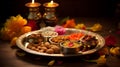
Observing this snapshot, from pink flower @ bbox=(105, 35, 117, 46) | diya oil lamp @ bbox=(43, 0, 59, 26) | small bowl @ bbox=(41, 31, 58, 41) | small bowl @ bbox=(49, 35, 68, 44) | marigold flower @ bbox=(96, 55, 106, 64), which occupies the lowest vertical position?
marigold flower @ bbox=(96, 55, 106, 64)

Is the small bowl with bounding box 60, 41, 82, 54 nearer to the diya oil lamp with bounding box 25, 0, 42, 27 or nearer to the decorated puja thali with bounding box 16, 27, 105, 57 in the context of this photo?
the decorated puja thali with bounding box 16, 27, 105, 57

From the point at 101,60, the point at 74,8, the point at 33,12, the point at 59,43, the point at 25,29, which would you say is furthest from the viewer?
the point at 74,8

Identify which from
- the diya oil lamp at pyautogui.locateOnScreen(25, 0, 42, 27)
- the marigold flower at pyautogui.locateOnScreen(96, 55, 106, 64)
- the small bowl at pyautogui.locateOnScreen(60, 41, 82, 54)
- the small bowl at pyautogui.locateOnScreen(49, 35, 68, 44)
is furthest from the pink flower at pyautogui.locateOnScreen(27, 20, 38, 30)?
the marigold flower at pyautogui.locateOnScreen(96, 55, 106, 64)

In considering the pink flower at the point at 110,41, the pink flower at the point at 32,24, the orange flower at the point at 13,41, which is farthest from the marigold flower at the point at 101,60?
the pink flower at the point at 32,24

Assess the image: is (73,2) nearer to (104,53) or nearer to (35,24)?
(35,24)

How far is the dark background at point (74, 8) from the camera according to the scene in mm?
2623

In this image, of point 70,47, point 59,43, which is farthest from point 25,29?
point 70,47

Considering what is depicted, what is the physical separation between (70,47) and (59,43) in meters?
0.15

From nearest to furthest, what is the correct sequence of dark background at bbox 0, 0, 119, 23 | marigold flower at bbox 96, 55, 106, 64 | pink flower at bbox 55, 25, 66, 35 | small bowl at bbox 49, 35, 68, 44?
marigold flower at bbox 96, 55, 106, 64, small bowl at bbox 49, 35, 68, 44, pink flower at bbox 55, 25, 66, 35, dark background at bbox 0, 0, 119, 23

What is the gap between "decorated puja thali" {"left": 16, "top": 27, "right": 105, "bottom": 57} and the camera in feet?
5.54

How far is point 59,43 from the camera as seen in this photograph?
181cm

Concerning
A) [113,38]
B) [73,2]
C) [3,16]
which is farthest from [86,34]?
[3,16]

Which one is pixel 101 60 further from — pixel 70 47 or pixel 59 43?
pixel 59 43

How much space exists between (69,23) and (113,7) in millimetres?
645
